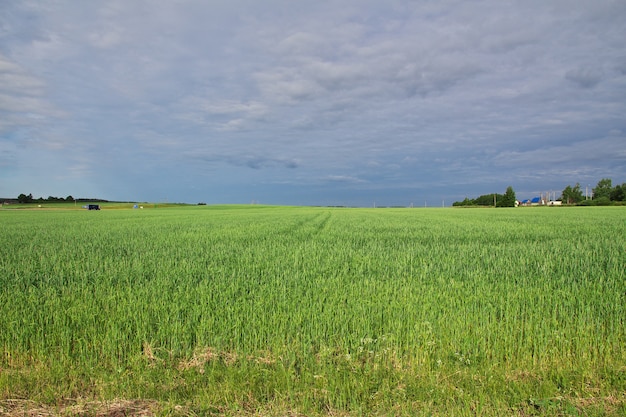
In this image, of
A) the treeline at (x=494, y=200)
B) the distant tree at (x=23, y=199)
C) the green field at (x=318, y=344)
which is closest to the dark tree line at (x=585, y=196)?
the treeline at (x=494, y=200)

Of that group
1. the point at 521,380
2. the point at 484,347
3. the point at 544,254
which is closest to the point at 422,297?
the point at 484,347

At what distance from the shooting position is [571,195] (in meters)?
144

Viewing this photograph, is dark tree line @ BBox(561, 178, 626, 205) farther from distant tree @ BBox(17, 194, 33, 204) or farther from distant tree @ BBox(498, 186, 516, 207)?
distant tree @ BBox(17, 194, 33, 204)

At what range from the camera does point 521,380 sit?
3.75 meters

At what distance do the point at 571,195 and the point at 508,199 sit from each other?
4444 cm

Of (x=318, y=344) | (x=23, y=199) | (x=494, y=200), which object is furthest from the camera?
(x=494, y=200)

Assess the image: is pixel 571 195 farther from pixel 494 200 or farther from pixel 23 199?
pixel 23 199

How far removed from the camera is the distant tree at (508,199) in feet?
392

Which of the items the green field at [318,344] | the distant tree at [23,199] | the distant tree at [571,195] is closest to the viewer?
the green field at [318,344]

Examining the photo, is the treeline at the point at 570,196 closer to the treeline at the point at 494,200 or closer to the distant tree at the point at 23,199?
the treeline at the point at 494,200

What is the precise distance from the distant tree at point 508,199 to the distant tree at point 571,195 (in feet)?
131

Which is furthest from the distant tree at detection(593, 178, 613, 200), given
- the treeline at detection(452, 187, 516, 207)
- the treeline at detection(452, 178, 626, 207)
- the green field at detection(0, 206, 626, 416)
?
the green field at detection(0, 206, 626, 416)

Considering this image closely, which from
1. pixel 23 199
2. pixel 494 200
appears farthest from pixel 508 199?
pixel 23 199

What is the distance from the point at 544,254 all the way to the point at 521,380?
8.51m
